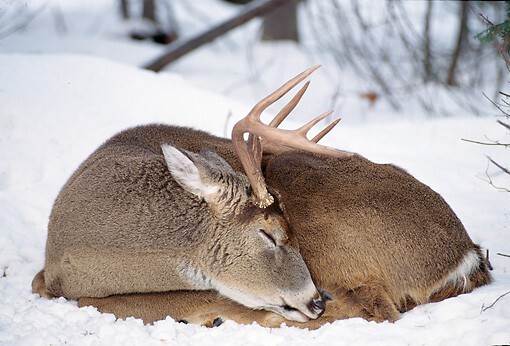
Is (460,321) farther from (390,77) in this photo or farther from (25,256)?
(390,77)

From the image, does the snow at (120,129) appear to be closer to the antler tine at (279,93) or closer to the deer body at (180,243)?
the deer body at (180,243)

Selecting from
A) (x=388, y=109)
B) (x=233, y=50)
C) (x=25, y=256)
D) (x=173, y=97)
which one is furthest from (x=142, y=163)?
(x=233, y=50)

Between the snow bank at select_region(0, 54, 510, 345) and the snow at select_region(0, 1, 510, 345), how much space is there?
10 millimetres

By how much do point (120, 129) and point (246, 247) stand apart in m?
3.38

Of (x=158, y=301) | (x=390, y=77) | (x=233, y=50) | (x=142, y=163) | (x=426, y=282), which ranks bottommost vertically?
(x=233, y=50)

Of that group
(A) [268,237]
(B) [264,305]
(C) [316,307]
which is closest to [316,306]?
(C) [316,307]

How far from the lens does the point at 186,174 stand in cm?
484

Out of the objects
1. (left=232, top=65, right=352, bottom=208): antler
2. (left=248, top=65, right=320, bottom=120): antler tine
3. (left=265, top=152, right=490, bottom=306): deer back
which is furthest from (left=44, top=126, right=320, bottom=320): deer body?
(left=248, top=65, right=320, bottom=120): antler tine

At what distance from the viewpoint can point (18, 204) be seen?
659cm

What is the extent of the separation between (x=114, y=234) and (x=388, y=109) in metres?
8.80

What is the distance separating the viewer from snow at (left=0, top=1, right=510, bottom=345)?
14.8 ft

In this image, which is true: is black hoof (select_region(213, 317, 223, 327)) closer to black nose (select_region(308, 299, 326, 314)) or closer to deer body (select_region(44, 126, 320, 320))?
deer body (select_region(44, 126, 320, 320))

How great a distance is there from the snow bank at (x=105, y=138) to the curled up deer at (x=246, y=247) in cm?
15

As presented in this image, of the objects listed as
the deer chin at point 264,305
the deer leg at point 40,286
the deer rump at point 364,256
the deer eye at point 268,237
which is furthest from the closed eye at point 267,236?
the deer leg at point 40,286
